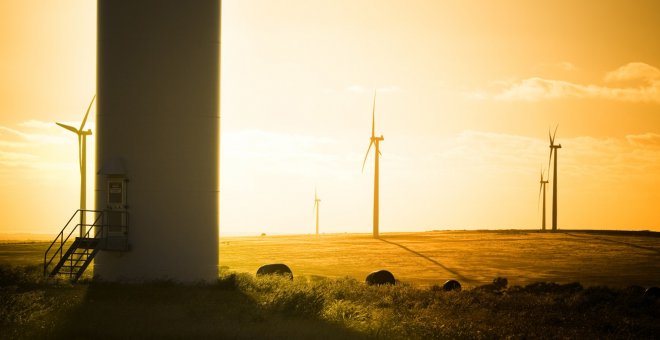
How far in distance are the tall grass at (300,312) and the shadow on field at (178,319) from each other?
27mm

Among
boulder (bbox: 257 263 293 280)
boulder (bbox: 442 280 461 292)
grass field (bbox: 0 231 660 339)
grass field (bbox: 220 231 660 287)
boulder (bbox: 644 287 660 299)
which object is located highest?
grass field (bbox: 0 231 660 339)

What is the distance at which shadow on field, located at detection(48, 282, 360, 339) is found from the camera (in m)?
16.2

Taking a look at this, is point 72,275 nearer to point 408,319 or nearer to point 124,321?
point 124,321

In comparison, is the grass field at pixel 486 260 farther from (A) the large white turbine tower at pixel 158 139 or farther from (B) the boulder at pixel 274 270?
(A) the large white turbine tower at pixel 158 139

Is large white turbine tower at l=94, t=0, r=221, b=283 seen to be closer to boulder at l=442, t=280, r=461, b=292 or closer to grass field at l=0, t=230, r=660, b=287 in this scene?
boulder at l=442, t=280, r=461, b=292

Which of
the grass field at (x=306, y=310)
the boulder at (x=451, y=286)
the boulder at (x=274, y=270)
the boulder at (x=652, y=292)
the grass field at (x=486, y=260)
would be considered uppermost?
the grass field at (x=306, y=310)

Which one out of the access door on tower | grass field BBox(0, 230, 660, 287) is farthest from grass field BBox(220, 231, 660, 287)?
the access door on tower

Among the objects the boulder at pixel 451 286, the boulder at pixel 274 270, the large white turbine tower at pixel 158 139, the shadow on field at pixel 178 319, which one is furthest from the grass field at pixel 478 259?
the shadow on field at pixel 178 319

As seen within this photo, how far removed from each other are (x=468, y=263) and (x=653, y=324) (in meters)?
32.0

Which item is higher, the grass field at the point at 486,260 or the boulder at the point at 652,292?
the boulder at the point at 652,292

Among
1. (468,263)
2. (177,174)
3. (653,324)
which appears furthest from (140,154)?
(468,263)

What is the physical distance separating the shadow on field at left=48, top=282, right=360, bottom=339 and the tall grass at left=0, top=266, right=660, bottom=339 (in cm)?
3

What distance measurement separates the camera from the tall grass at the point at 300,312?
16.7 m

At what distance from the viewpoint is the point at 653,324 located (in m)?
20.4
